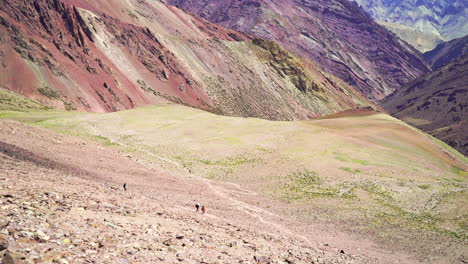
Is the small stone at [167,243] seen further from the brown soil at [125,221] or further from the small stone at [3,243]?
the small stone at [3,243]

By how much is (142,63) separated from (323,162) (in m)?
92.5

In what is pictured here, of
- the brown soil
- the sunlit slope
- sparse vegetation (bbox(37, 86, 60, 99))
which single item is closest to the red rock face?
sparse vegetation (bbox(37, 86, 60, 99))

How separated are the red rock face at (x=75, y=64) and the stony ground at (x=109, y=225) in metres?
62.4

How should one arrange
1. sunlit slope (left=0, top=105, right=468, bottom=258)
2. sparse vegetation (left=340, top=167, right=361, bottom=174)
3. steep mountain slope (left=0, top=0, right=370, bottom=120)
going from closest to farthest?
sunlit slope (left=0, top=105, right=468, bottom=258) < sparse vegetation (left=340, top=167, right=361, bottom=174) < steep mountain slope (left=0, top=0, right=370, bottom=120)

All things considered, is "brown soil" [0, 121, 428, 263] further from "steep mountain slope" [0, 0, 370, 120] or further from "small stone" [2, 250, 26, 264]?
"steep mountain slope" [0, 0, 370, 120]

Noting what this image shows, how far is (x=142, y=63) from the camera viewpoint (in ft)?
416

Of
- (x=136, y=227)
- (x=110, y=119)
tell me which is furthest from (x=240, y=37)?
(x=136, y=227)

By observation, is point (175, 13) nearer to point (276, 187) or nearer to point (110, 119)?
point (110, 119)

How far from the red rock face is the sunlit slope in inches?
713

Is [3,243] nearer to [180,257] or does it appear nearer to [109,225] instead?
[109,225]

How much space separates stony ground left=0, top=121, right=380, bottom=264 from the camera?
37.0 feet

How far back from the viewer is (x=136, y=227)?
15164 millimetres

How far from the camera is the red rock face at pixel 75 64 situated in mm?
86125

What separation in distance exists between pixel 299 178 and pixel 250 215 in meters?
16.9
